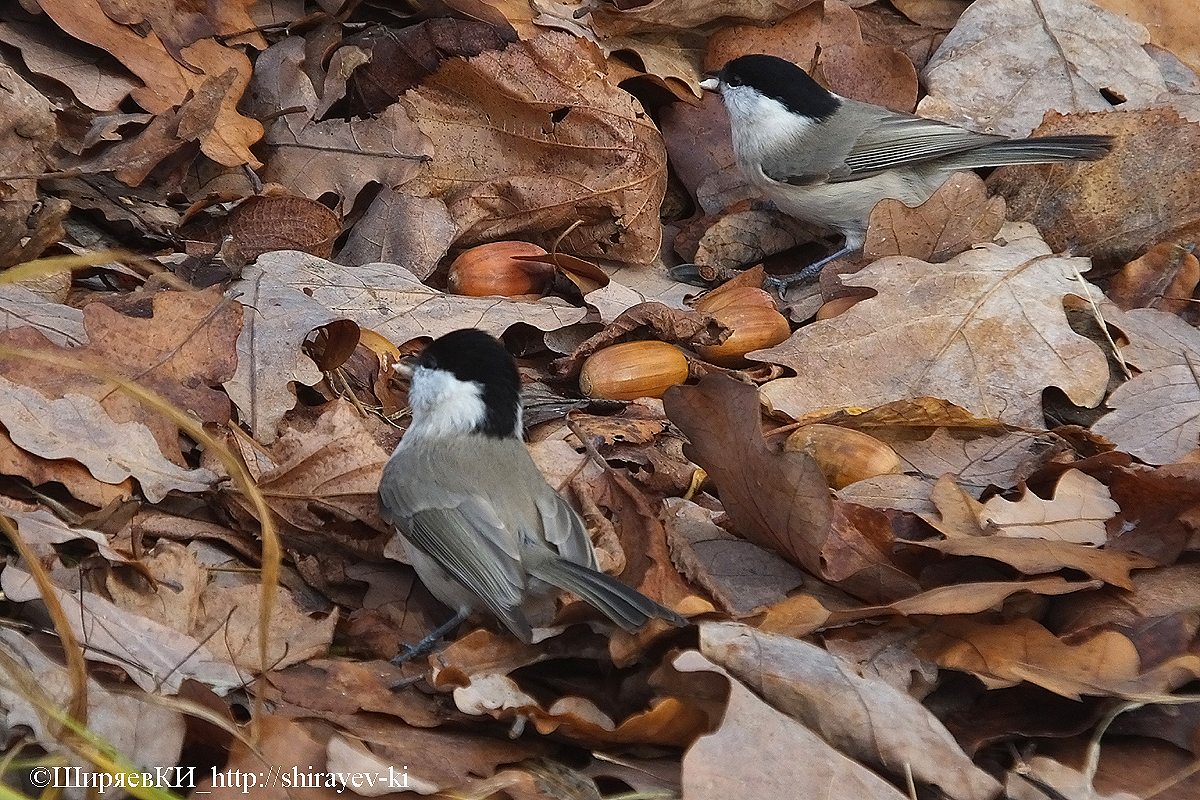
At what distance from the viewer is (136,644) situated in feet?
6.98

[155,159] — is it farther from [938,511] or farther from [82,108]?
[938,511]

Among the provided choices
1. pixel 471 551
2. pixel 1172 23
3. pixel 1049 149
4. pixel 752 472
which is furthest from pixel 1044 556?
pixel 1172 23

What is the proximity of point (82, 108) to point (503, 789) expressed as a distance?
7.81ft

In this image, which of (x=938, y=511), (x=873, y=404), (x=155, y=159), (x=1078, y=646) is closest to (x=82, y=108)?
(x=155, y=159)

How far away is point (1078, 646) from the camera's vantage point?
2236 mm

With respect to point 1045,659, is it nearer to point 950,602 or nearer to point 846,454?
point 950,602

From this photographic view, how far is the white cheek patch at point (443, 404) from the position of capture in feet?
8.67

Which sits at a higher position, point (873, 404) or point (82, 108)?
point (82, 108)

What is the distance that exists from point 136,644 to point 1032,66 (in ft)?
11.9

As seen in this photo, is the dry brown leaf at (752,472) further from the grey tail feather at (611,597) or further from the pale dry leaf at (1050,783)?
the pale dry leaf at (1050,783)

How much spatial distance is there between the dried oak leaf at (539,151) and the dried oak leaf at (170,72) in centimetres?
52

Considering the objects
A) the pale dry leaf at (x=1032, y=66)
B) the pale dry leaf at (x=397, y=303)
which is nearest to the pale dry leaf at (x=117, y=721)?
the pale dry leaf at (x=397, y=303)

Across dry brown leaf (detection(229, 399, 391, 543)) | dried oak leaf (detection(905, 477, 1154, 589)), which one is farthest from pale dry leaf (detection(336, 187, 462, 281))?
dried oak leaf (detection(905, 477, 1154, 589))

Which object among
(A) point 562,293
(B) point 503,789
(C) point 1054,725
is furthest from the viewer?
(A) point 562,293
